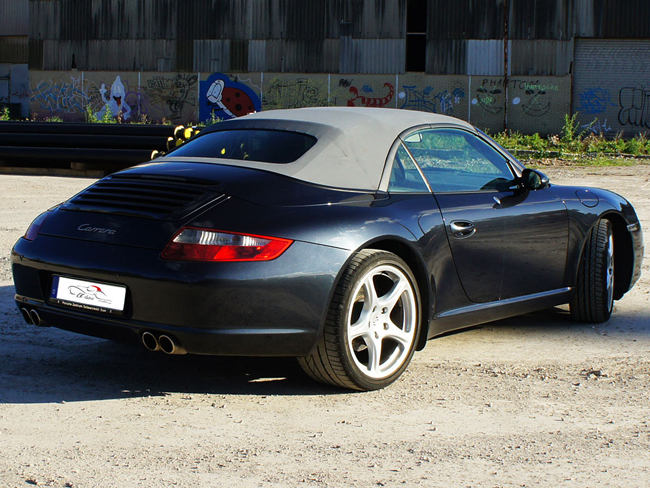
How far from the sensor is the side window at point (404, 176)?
4.32 m

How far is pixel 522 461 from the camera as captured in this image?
315cm

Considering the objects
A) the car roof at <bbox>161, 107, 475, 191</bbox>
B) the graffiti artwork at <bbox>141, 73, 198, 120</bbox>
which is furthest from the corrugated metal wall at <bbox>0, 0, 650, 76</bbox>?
the car roof at <bbox>161, 107, 475, 191</bbox>

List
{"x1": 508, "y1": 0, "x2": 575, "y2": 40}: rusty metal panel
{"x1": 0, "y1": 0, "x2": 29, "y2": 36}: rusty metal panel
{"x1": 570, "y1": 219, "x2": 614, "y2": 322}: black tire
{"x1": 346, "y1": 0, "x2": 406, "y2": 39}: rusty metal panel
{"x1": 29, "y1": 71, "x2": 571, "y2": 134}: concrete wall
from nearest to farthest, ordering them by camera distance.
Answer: {"x1": 570, "y1": 219, "x2": 614, "y2": 322}: black tire → {"x1": 508, "y1": 0, "x2": 575, "y2": 40}: rusty metal panel → {"x1": 29, "y1": 71, "x2": 571, "y2": 134}: concrete wall → {"x1": 346, "y1": 0, "x2": 406, "y2": 39}: rusty metal panel → {"x1": 0, "y1": 0, "x2": 29, "y2": 36}: rusty metal panel

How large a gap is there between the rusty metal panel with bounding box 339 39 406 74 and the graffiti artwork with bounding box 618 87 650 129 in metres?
8.52

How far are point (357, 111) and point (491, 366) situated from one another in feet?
5.26

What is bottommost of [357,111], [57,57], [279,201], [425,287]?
[425,287]

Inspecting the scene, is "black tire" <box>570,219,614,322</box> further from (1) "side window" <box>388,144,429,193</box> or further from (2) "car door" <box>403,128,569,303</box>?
(1) "side window" <box>388,144,429,193</box>

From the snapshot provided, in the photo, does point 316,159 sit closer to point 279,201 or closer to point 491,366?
point 279,201

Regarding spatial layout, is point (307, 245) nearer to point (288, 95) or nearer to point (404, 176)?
point (404, 176)

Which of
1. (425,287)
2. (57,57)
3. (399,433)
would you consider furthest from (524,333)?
(57,57)

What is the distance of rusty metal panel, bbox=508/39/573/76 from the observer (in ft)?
104

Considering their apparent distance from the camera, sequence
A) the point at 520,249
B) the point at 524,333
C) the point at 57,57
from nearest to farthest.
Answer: the point at 520,249, the point at 524,333, the point at 57,57

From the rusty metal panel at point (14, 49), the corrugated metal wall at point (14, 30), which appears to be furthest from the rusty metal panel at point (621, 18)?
the corrugated metal wall at point (14, 30)

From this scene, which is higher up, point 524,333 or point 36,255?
point 36,255
